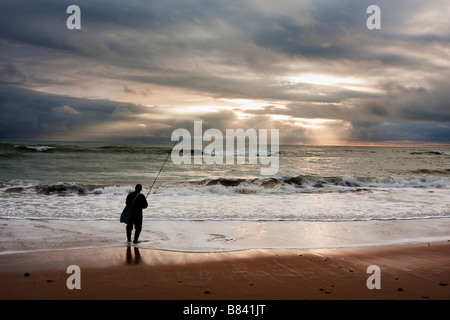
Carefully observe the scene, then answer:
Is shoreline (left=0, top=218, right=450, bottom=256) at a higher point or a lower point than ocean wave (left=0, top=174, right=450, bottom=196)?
lower

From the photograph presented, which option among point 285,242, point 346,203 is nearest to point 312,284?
point 285,242

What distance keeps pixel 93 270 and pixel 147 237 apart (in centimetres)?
259

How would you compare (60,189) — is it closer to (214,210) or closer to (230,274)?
(214,210)

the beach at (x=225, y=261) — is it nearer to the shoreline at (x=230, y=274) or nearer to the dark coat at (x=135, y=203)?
the shoreline at (x=230, y=274)

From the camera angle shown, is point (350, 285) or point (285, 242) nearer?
point (350, 285)

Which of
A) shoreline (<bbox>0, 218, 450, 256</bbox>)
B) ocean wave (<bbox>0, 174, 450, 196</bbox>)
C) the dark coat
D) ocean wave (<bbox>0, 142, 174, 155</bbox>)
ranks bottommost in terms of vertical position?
shoreline (<bbox>0, 218, 450, 256</bbox>)

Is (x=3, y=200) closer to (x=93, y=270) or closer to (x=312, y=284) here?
(x=93, y=270)

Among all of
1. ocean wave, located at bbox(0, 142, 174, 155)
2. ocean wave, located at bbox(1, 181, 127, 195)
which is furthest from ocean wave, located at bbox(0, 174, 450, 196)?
ocean wave, located at bbox(0, 142, 174, 155)

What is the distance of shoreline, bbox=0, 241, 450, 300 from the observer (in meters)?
5.05

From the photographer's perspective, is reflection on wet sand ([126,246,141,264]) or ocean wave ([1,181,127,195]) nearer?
reflection on wet sand ([126,246,141,264])

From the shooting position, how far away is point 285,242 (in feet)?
27.5

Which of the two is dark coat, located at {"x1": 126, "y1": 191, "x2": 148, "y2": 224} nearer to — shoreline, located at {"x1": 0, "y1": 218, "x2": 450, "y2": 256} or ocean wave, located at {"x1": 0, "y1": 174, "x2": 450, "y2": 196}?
shoreline, located at {"x1": 0, "y1": 218, "x2": 450, "y2": 256}

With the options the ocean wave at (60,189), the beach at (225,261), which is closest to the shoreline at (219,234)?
the beach at (225,261)
